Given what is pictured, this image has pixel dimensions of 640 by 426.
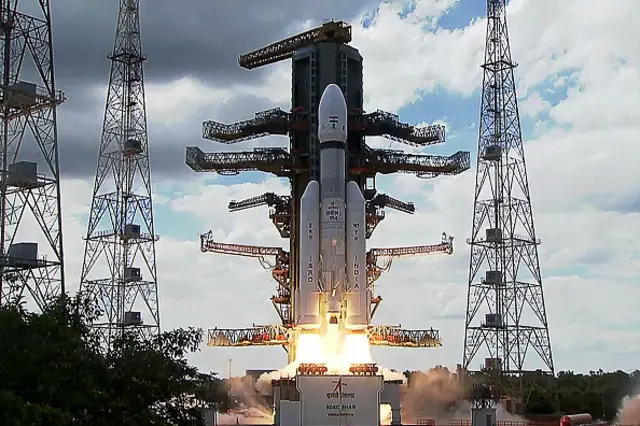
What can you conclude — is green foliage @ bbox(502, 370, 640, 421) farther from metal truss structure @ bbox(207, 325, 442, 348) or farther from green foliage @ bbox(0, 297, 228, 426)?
green foliage @ bbox(0, 297, 228, 426)

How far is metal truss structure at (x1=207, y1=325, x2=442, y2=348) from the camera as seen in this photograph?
2509 inches

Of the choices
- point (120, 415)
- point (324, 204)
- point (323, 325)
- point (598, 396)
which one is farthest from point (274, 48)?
point (120, 415)

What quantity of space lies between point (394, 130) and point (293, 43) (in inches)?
380

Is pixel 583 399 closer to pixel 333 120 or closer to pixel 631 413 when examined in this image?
pixel 631 413

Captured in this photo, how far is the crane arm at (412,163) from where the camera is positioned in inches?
2635

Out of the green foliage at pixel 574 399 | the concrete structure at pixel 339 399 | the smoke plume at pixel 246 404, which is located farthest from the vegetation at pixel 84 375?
the green foliage at pixel 574 399

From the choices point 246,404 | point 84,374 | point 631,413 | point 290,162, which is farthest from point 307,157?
point 84,374

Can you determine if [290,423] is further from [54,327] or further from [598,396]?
[598,396]

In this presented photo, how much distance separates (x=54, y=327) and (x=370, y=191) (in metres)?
43.9

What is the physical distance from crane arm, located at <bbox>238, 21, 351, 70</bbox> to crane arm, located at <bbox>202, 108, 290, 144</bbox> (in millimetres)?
5851

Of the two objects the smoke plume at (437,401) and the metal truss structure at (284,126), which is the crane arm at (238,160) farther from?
the smoke plume at (437,401)

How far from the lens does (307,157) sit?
214ft

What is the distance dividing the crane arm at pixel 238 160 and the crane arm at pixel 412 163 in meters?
6.05

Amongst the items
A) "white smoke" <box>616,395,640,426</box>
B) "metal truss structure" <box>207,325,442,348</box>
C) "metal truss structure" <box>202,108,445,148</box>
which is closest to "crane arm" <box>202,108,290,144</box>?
"metal truss structure" <box>202,108,445,148</box>
